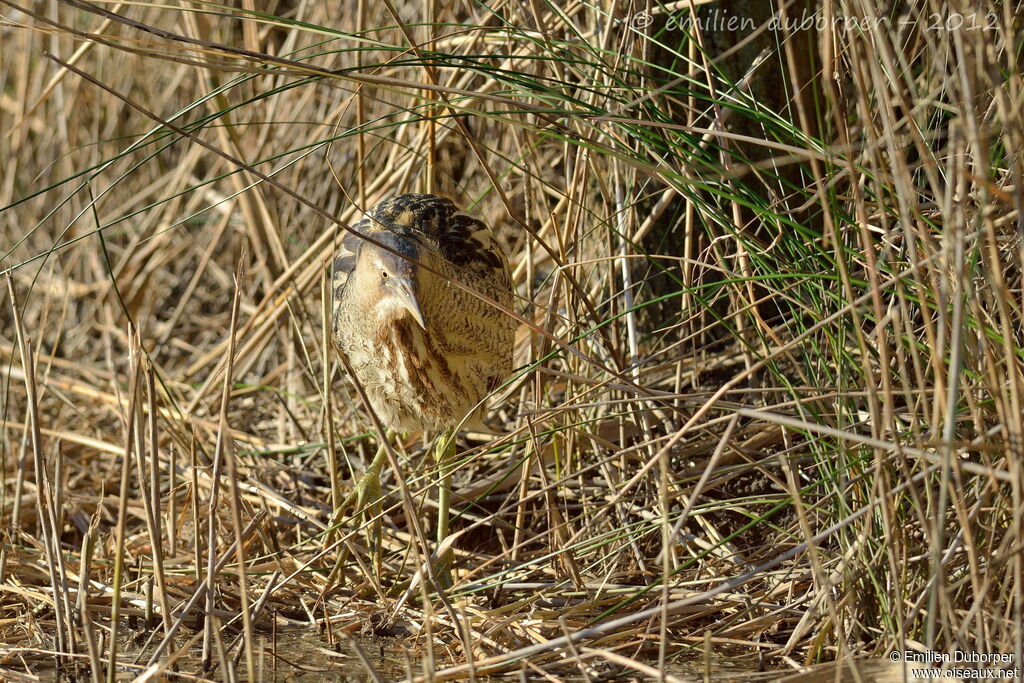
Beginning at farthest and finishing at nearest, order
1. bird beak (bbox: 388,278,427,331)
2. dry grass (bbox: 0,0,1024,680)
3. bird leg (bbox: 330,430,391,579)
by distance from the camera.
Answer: bird leg (bbox: 330,430,391,579) < bird beak (bbox: 388,278,427,331) < dry grass (bbox: 0,0,1024,680)

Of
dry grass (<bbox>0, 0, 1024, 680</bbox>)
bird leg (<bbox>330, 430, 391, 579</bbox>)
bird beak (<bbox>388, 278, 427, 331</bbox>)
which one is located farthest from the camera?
bird leg (<bbox>330, 430, 391, 579</bbox>)

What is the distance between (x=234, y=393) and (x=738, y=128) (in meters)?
1.70

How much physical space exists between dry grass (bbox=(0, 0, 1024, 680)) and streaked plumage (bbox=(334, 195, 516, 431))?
105 mm

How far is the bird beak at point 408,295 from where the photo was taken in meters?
2.21

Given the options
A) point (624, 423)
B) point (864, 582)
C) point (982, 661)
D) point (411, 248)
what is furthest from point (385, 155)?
point (982, 661)

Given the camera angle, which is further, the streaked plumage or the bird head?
the streaked plumage

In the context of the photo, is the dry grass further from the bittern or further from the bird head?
the bird head

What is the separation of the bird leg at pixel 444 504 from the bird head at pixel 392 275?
1.06 ft

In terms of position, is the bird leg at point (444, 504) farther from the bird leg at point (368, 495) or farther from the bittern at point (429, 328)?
the bird leg at point (368, 495)

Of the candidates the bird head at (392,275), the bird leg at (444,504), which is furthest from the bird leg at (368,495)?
the bird head at (392,275)

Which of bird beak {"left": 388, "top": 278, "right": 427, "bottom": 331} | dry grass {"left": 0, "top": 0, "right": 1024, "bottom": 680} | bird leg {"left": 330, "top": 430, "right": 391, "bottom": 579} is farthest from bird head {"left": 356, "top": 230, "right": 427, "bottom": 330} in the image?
bird leg {"left": 330, "top": 430, "right": 391, "bottom": 579}

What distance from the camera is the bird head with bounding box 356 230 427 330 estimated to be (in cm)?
224

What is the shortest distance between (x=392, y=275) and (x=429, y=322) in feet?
0.71

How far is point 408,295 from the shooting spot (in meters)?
2.25
